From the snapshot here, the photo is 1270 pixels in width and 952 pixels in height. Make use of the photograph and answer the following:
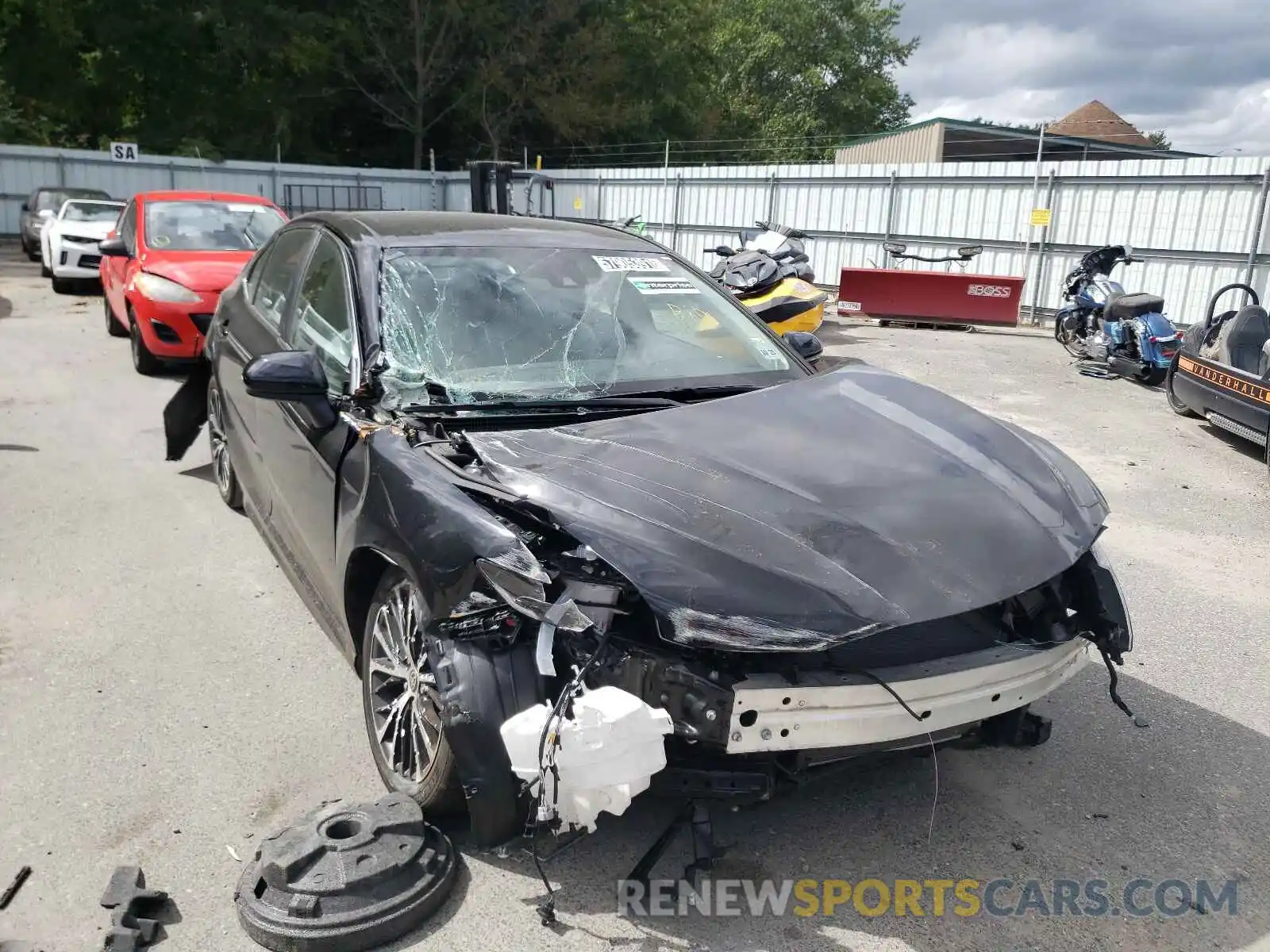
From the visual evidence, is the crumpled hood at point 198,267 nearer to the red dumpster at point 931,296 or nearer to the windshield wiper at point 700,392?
the windshield wiper at point 700,392

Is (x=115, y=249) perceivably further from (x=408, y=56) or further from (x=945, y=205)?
(x=408, y=56)

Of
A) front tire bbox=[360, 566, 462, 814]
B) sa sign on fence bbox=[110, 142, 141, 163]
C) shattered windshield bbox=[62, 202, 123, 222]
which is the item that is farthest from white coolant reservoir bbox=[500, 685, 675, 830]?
sa sign on fence bbox=[110, 142, 141, 163]

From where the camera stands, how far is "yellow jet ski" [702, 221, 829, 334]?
10398 mm

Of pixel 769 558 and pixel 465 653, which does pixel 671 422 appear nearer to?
pixel 769 558

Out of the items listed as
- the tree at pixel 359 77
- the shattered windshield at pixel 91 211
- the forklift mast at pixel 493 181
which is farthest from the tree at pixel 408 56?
the shattered windshield at pixel 91 211

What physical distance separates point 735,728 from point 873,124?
176ft

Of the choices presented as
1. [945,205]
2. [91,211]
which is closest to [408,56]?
[91,211]

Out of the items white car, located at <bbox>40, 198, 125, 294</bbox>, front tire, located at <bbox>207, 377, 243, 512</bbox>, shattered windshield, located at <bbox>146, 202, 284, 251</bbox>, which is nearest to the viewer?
front tire, located at <bbox>207, 377, 243, 512</bbox>

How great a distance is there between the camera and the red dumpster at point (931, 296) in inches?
559

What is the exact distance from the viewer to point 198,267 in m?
8.95

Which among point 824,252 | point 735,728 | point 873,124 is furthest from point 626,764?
point 873,124

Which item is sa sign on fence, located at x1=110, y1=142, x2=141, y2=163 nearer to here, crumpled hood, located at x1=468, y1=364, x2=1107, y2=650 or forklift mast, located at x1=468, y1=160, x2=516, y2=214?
forklift mast, located at x1=468, y1=160, x2=516, y2=214

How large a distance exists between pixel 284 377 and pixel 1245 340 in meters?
7.51

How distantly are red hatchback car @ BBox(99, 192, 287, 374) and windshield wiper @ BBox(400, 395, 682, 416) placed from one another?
5.79 metres
